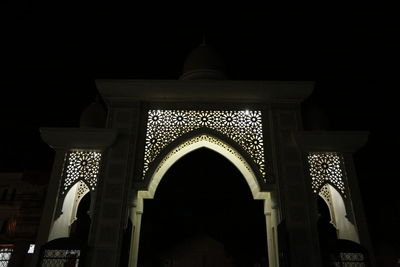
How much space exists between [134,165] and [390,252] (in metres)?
8.05

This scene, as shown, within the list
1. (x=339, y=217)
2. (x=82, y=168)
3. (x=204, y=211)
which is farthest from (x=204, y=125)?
(x=204, y=211)

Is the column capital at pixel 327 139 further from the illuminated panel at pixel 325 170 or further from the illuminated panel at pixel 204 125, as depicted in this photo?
the illuminated panel at pixel 204 125

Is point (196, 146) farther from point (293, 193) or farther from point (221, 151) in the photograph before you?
point (293, 193)

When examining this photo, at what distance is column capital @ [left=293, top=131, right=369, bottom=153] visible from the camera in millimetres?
5172

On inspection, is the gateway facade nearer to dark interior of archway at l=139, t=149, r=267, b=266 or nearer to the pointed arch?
the pointed arch

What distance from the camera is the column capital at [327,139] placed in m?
5.17

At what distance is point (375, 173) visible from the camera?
892cm

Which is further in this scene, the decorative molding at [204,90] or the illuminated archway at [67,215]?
the decorative molding at [204,90]

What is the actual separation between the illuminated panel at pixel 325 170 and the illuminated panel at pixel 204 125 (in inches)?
31.9

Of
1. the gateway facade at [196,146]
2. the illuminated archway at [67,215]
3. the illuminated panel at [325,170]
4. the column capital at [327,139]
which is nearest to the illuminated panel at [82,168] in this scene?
the gateway facade at [196,146]

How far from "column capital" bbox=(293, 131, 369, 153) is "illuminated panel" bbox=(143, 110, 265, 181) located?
643 mm

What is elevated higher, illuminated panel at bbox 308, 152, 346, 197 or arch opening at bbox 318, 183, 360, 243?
illuminated panel at bbox 308, 152, 346, 197

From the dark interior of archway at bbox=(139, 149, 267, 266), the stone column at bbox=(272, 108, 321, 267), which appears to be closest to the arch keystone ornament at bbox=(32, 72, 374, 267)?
the stone column at bbox=(272, 108, 321, 267)

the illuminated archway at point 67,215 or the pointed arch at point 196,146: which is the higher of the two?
the pointed arch at point 196,146
